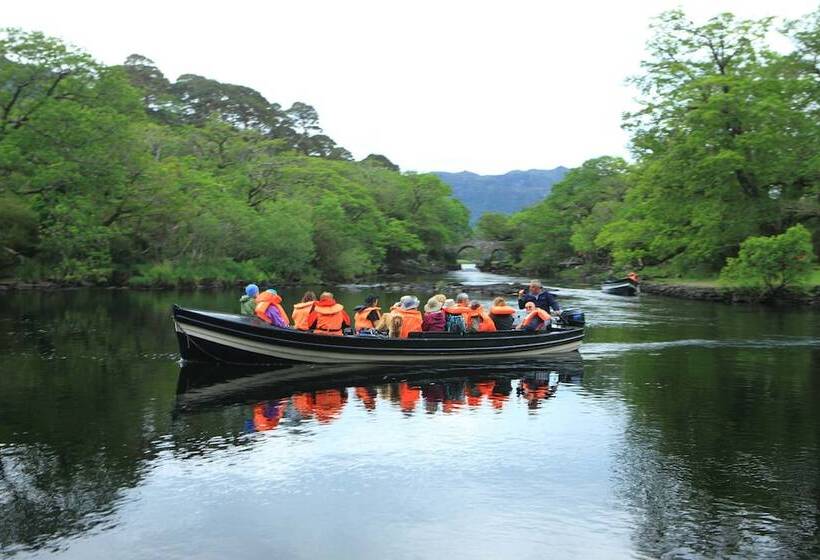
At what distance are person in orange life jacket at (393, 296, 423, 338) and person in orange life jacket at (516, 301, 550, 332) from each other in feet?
11.3

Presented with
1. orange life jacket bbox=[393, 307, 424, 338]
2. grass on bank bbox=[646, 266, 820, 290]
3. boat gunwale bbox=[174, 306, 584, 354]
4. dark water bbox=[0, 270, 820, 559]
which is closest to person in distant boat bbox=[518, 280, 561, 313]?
boat gunwale bbox=[174, 306, 584, 354]

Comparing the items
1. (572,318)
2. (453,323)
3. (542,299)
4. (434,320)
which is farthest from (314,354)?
(572,318)

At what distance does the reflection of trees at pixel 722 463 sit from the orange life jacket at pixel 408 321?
537 cm

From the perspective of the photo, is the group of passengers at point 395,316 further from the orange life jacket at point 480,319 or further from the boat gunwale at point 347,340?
the boat gunwale at point 347,340

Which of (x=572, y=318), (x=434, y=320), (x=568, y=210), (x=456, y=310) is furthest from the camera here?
(x=568, y=210)

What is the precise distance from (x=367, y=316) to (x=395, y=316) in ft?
4.95

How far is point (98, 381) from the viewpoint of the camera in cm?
1554

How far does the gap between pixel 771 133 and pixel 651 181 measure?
8.13 meters

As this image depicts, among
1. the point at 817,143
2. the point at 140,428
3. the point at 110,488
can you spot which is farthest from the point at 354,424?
the point at 817,143

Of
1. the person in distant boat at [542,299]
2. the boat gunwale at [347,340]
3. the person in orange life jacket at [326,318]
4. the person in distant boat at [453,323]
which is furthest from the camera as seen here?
the person in distant boat at [542,299]

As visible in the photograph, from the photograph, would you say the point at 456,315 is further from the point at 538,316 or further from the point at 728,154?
the point at 728,154

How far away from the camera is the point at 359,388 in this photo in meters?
15.8

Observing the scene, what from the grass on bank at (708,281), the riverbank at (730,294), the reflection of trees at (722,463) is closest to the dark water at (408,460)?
the reflection of trees at (722,463)

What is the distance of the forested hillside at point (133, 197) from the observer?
137 feet
